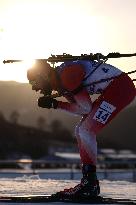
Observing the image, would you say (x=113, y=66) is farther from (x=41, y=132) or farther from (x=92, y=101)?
(x=41, y=132)

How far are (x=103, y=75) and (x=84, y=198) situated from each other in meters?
1.69

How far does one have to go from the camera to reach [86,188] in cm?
830

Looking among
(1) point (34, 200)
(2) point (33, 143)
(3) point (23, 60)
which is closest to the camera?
(1) point (34, 200)

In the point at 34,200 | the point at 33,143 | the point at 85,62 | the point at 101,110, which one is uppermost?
the point at 33,143

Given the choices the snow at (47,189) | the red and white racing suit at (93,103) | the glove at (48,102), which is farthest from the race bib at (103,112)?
the snow at (47,189)

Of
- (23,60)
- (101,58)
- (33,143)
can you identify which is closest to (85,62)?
(101,58)

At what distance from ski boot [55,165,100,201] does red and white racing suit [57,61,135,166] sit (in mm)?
117

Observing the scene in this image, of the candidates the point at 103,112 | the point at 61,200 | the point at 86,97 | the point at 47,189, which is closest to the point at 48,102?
the point at 86,97

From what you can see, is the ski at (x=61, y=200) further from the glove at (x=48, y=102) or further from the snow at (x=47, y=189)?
the glove at (x=48, y=102)

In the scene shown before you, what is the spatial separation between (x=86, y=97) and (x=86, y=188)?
118cm

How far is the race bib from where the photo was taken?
8.38 metres

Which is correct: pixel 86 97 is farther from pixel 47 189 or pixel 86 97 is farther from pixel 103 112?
pixel 47 189

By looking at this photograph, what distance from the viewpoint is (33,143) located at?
148m

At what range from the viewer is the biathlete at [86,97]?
8273 mm
